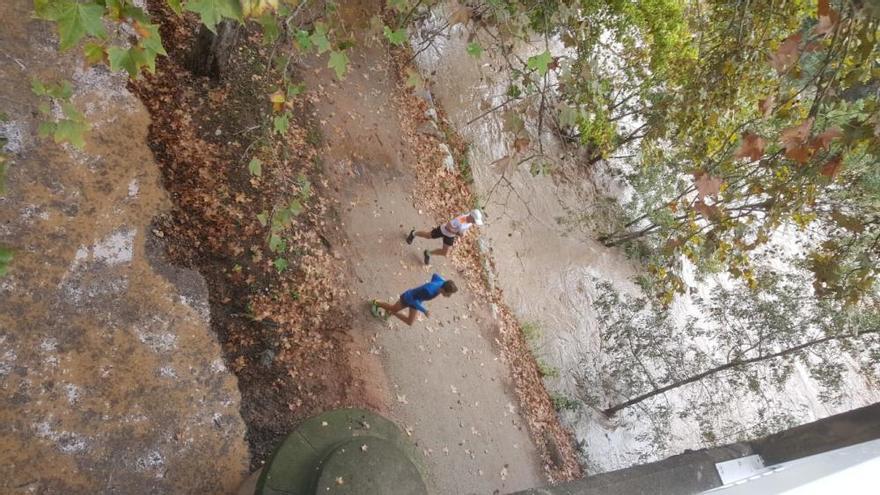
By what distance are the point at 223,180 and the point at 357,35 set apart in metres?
4.92

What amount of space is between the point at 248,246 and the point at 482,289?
4.84 m

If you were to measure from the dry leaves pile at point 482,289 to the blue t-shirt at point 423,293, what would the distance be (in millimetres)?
2819

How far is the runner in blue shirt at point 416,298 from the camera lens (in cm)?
617

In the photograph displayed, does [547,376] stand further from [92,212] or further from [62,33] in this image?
[62,33]

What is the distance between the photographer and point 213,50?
618cm

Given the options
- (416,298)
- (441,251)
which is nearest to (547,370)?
(441,251)

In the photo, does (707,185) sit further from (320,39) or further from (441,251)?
(441,251)

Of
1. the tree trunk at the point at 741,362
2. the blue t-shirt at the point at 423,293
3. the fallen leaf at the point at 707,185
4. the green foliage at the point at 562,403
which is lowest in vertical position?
the tree trunk at the point at 741,362

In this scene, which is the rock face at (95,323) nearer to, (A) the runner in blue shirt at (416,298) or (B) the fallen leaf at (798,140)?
(A) the runner in blue shirt at (416,298)

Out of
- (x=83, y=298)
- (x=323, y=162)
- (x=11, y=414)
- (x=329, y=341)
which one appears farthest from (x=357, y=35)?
(x=11, y=414)

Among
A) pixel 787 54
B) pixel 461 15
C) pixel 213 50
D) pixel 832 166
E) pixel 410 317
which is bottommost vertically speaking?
pixel 832 166

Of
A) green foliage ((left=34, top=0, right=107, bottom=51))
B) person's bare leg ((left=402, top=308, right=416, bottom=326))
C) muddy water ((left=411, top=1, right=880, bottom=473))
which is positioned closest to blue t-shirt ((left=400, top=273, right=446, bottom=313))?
person's bare leg ((left=402, top=308, right=416, bottom=326))

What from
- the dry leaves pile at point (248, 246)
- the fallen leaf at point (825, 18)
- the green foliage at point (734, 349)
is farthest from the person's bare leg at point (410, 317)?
the green foliage at point (734, 349)

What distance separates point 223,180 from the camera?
6.06 m
